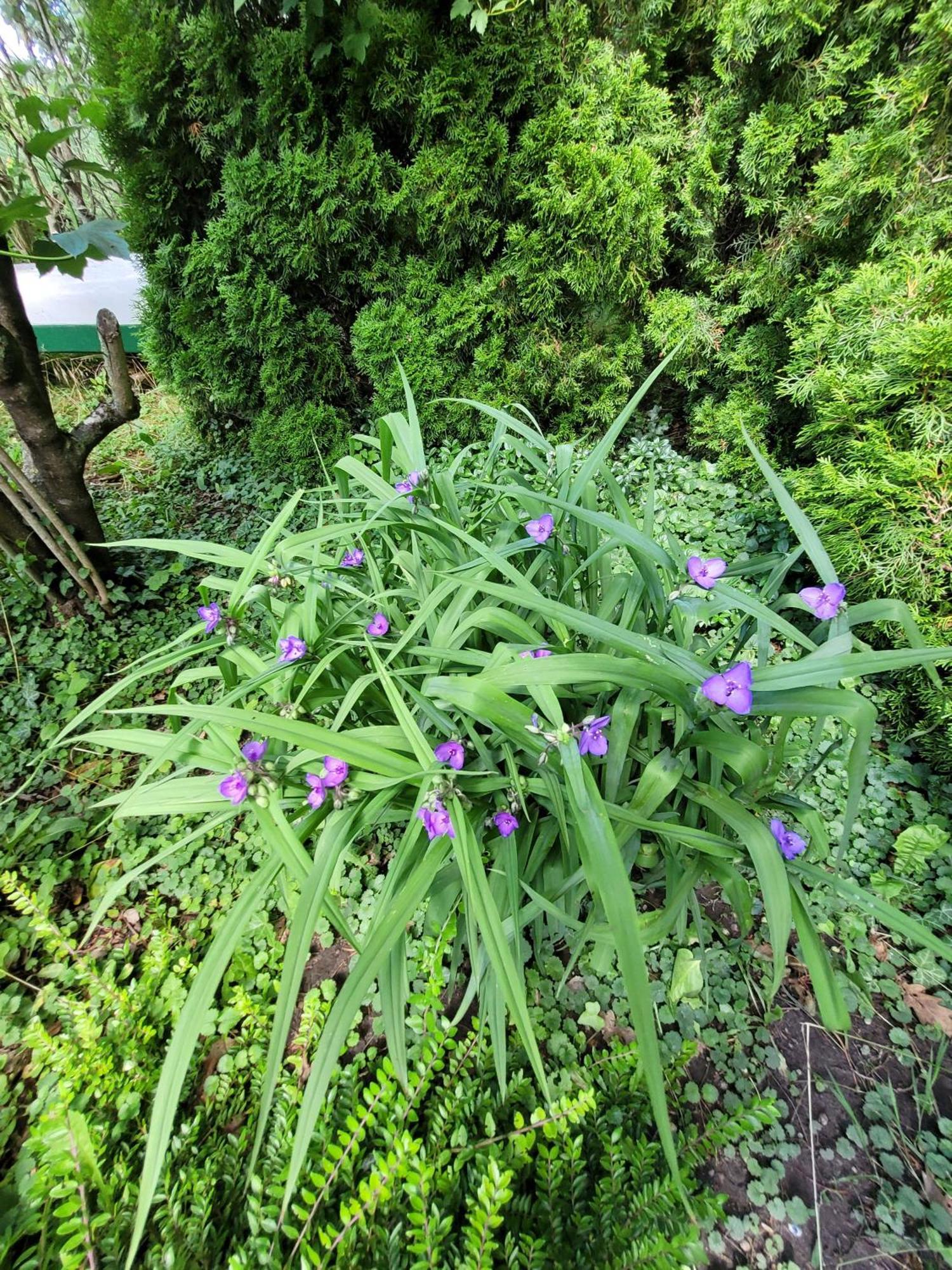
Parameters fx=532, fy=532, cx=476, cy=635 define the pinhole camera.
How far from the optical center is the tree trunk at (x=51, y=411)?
6.02 feet

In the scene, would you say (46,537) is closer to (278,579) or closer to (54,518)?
(54,518)

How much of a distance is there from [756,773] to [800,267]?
2.63 meters

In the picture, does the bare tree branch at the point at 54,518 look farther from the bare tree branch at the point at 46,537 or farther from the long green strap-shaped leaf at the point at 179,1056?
the long green strap-shaped leaf at the point at 179,1056

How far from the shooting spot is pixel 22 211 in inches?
49.9

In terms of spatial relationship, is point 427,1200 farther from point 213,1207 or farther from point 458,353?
point 458,353

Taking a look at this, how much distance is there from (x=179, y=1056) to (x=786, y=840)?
1.06 meters

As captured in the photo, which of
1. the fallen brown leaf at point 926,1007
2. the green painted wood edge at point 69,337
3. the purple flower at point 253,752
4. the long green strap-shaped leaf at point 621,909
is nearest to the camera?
the long green strap-shaped leaf at point 621,909

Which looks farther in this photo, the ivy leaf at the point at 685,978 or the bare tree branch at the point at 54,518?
the bare tree branch at the point at 54,518

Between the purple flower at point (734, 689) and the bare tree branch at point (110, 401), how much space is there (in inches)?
92.2

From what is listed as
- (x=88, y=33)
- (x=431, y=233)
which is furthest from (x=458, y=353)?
(x=88, y=33)

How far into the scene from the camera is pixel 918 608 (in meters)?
1.75

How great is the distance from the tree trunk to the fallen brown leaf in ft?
10.4

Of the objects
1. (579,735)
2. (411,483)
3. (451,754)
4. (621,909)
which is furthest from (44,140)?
(621,909)

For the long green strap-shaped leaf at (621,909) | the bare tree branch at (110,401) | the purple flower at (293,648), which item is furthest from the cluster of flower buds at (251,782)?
the bare tree branch at (110,401)
